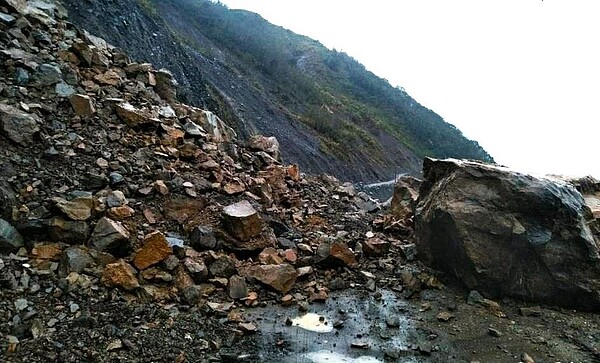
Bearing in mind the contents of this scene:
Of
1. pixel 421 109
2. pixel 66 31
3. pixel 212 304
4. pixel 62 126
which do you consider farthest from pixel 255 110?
pixel 421 109

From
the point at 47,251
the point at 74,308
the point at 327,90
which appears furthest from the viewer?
the point at 327,90

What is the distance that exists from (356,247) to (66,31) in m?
6.02

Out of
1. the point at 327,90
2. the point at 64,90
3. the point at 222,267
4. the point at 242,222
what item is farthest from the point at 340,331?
the point at 327,90

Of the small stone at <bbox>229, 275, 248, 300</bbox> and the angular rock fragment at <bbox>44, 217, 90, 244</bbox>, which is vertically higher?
the small stone at <bbox>229, 275, 248, 300</bbox>

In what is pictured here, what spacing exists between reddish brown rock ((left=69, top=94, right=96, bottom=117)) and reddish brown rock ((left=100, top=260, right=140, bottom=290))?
281 cm

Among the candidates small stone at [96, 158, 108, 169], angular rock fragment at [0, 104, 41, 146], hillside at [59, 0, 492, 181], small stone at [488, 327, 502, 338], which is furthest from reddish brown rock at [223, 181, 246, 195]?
hillside at [59, 0, 492, 181]

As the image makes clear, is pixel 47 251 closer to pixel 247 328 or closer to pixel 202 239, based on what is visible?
pixel 202 239

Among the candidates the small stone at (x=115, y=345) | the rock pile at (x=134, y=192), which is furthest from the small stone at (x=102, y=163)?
the small stone at (x=115, y=345)

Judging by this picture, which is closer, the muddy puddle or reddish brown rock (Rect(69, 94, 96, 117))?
the muddy puddle

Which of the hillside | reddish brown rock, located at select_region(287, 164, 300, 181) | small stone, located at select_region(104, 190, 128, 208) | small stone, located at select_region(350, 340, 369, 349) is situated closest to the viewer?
small stone, located at select_region(350, 340, 369, 349)

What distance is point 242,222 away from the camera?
5.69m

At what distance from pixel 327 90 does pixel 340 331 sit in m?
51.3

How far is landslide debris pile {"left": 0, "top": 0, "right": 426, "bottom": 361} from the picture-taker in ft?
13.5

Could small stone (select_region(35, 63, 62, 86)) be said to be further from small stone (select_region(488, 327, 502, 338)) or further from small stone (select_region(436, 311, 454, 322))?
small stone (select_region(488, 327, 502, 338))
